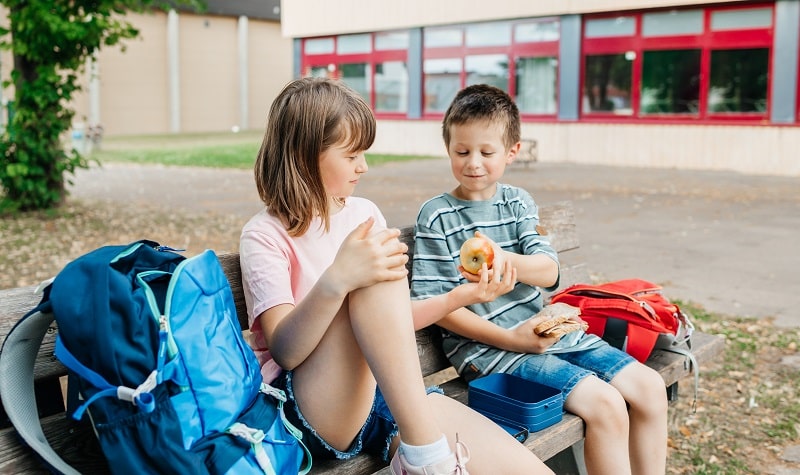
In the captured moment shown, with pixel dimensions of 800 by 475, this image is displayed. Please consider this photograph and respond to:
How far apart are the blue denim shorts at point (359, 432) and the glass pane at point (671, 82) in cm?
1751

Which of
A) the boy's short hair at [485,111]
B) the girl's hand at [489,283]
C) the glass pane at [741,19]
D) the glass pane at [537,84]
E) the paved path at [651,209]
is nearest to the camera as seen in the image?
the girl's hand at [489,283]

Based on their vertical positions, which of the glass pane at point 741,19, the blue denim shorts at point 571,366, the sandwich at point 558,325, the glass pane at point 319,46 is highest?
the glass pane at point 319,46

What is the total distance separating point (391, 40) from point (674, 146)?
8629 millimetres

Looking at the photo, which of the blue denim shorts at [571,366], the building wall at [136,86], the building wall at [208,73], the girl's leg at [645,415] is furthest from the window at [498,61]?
the girl's leg at [645,415]

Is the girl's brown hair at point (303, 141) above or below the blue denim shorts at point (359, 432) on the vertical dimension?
above

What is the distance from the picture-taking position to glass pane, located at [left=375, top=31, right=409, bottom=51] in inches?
905

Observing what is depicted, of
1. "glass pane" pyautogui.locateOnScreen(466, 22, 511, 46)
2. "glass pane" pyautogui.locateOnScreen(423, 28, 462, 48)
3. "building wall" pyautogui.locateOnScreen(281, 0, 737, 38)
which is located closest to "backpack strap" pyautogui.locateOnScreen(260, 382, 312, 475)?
"building wall" pyautogui.locateOnScreen(281, 0, 737, 38)

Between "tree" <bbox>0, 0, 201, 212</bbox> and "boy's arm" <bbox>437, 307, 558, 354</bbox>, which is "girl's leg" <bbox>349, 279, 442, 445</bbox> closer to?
"boy's arm" <bbox>437, 307, 558, 354</bbox>

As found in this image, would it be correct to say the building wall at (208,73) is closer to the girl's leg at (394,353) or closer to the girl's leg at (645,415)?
the girl's leg at (645,415)

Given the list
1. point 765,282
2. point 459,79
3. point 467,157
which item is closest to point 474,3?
point 459,79

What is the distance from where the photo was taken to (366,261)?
2023mm

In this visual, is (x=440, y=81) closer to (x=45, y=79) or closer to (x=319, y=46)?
(x=319, y=46)

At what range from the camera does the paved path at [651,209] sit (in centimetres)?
688

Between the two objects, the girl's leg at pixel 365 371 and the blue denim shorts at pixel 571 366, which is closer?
the girl's leg at pixel 365 371
